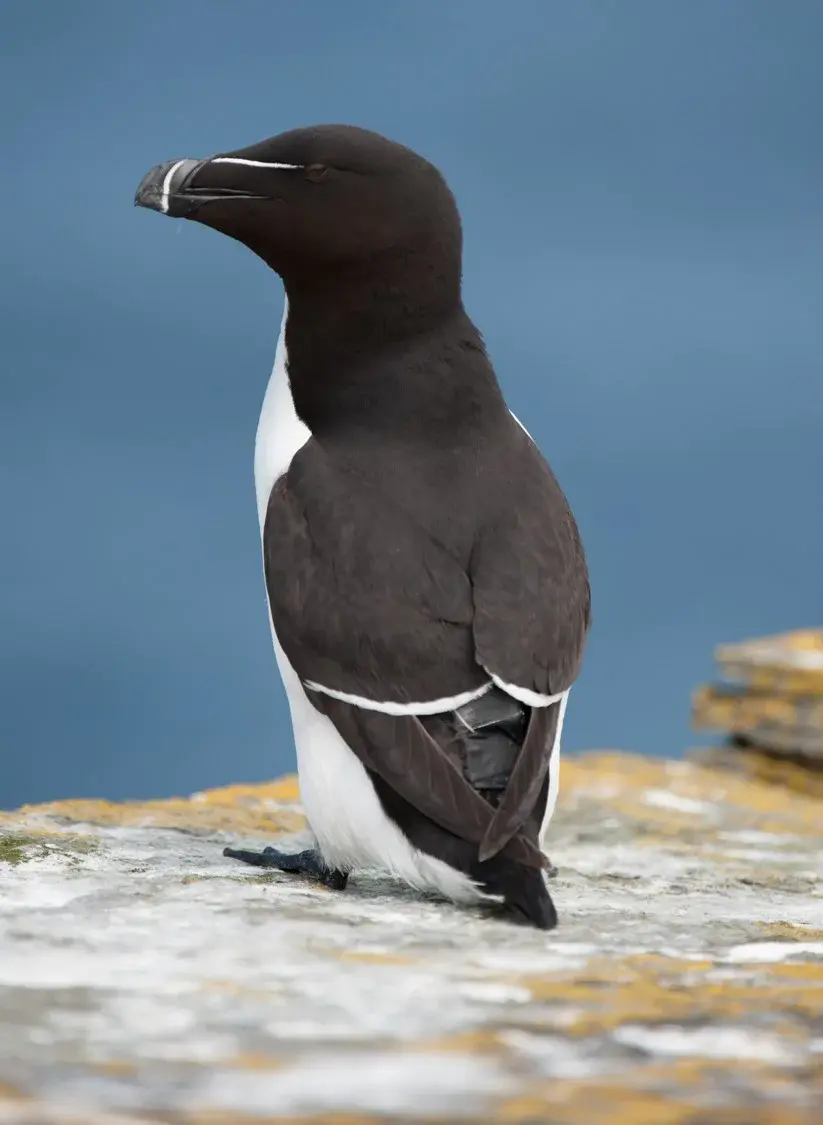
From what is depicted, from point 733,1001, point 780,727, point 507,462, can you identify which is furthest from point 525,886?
point 780,727

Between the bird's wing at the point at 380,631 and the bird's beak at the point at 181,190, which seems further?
the bird's beak at the point at 181,190

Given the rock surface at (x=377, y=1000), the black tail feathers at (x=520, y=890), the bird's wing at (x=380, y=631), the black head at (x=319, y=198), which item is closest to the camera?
the rock surface at (x=377, y=1000)

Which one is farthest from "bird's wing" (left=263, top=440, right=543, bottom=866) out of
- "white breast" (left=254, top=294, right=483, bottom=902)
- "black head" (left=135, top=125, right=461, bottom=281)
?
"black head" (left=135, top=125, right=461, bottom=281)

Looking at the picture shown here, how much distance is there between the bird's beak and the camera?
408 cm

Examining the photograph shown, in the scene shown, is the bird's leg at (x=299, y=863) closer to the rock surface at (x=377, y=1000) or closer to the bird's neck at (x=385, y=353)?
the rock surface at (x=377, y=1000)

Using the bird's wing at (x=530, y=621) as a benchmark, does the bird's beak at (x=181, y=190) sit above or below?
above

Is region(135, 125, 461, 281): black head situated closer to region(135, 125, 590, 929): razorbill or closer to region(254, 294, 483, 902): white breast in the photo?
region(135, 125, 590, 929): razorbill

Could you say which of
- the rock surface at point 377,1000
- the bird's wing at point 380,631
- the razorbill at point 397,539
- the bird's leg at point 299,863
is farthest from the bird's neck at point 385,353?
the rock surface at point 377,1000

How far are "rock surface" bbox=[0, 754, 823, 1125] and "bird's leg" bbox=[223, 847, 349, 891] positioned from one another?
9 centimetres

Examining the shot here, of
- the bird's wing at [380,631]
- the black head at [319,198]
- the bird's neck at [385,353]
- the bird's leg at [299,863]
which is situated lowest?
the bird's leg at [299,863]

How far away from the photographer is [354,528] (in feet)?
12.0

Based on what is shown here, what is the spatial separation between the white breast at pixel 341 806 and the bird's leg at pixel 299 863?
43 mm

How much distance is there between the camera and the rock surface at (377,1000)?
1.95 meters

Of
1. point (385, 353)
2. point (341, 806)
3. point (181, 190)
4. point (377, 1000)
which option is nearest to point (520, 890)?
point (341, 806)
